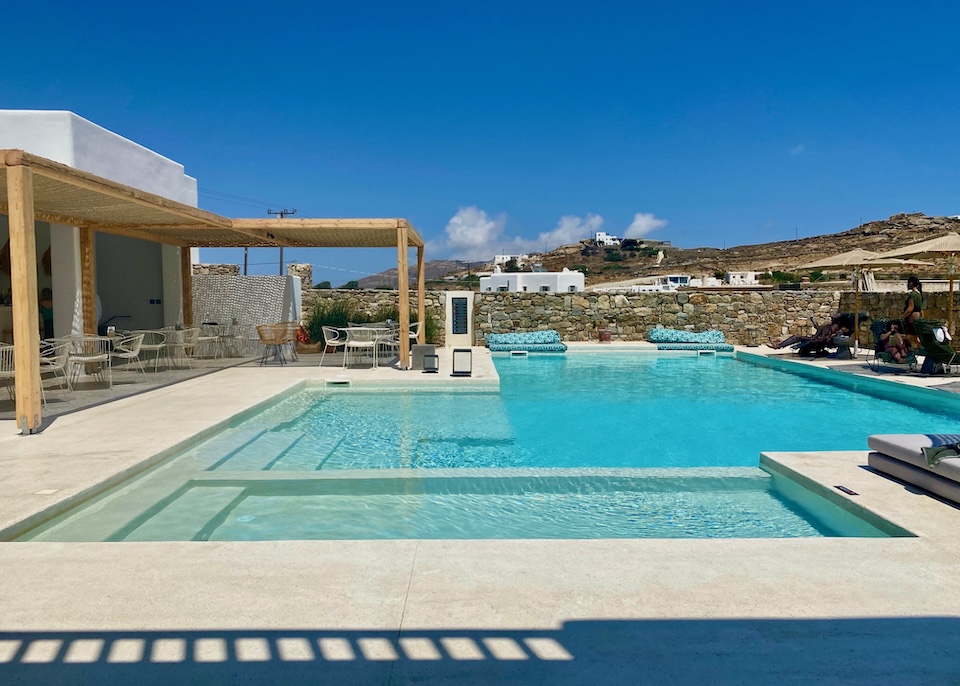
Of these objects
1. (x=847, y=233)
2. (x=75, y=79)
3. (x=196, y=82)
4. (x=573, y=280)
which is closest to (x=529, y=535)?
(x=75, y=79)

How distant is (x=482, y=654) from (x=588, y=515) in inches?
87.9

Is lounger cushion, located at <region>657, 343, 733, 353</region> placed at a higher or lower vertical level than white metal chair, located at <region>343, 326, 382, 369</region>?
lower

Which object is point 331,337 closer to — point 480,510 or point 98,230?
point 98,230

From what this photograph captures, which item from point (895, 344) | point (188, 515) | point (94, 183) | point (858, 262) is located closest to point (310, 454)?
point (188, 515)

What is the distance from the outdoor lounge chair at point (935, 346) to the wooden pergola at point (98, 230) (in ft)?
26.8

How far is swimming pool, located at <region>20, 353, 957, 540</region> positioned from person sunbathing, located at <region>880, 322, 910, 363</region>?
1643 mm

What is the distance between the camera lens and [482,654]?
2.15 metres

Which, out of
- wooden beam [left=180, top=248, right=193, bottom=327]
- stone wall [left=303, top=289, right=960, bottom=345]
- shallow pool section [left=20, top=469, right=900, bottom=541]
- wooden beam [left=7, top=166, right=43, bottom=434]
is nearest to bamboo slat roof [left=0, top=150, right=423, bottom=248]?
wooden beam [left=7, top=166, right=43, bottom=434]

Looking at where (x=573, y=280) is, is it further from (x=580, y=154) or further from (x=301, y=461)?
(x=301, y=461)

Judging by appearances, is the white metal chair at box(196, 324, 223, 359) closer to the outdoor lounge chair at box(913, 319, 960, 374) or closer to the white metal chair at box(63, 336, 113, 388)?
the white metal chair at box(63, 336, 113, 388)

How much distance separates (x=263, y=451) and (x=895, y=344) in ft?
34.7

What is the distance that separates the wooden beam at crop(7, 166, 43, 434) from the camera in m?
5.54

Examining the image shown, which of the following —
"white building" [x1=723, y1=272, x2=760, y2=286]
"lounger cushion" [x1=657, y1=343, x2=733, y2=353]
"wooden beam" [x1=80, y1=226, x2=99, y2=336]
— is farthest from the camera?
"white building" [x1=723, y1=272, x2=760, y2=286]

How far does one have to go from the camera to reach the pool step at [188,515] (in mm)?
3822
